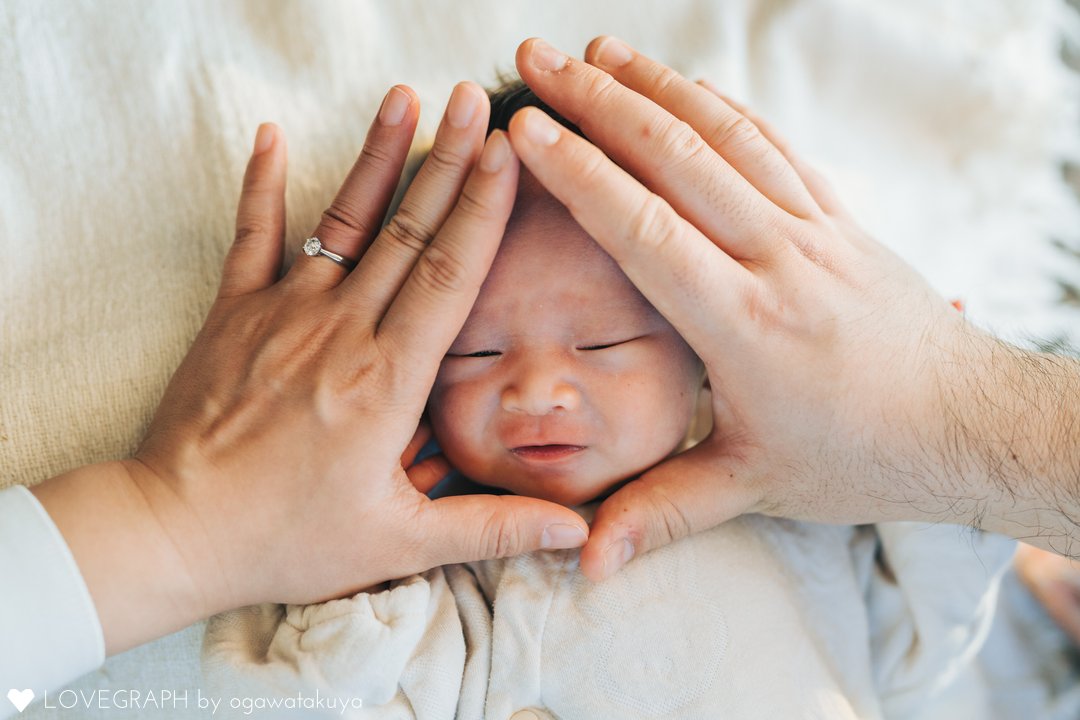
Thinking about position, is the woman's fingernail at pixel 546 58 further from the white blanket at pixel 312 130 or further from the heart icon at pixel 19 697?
the heart icon at pixel 19 697

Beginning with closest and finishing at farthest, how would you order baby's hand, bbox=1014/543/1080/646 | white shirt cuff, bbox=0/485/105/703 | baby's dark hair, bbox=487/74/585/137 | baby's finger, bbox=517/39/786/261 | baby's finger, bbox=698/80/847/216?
white shirt cuff, bbox=0/485/105/703 → baby's finger, bbox=517/39/786/261 → baby's dark hair, bbox=487/74/585/137 → baby's finger, bbox=698/80/847/216 → baby's hand, bbox=1014/543/1080/646

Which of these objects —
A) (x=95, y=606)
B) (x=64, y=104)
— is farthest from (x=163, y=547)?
(x=64, y=104)

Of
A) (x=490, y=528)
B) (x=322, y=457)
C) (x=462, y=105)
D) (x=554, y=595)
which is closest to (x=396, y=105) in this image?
(x=462, y=105)

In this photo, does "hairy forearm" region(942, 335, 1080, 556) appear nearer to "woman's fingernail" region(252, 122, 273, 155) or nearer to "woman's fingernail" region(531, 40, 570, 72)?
"woman's fingernail" region(531, 40, 570, 72)

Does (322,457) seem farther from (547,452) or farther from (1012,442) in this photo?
(1012,442)

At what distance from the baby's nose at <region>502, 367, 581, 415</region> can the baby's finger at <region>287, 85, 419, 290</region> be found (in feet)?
0.98

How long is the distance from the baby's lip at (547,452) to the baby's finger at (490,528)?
70 mm

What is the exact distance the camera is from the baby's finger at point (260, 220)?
4.16 feet

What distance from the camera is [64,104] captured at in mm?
1396

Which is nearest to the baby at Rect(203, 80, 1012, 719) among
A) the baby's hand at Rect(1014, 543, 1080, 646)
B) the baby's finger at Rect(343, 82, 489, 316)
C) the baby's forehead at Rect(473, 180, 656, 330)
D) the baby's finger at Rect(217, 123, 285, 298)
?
the baby's forehead at Rect(473, 180, 656, 330)

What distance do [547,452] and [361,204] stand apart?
435 millimetres

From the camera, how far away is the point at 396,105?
1.15 meters

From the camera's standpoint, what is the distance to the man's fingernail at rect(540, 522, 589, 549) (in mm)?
1146

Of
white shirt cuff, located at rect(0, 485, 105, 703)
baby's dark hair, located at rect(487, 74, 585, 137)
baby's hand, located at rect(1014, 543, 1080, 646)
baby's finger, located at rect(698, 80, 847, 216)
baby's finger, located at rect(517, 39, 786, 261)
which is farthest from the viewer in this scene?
baby's hand, located at rect(1014, 543, 1080, 646)
